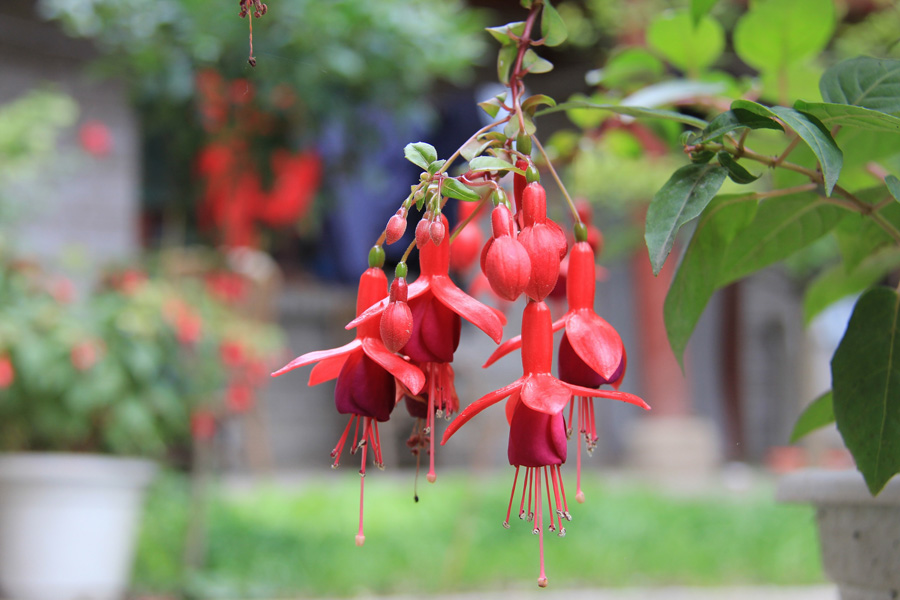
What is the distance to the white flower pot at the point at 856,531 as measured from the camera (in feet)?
1.55

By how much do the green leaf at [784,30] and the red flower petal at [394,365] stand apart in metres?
0.37

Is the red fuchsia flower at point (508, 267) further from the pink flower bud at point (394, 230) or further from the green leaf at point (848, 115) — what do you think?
the green leaf at point (848, 115)

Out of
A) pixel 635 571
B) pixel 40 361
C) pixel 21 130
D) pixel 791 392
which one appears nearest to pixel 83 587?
pixel 40 361

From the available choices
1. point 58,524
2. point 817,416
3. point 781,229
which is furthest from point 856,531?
point 58,524

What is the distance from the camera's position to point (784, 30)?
1.78 feet

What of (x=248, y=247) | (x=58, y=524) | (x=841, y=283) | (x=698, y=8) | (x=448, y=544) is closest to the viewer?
(x=698, y=8)

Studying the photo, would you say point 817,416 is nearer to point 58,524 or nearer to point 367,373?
point 367,373

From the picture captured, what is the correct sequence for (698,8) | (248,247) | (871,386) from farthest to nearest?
(248,247) → (698,8) → (871,386)

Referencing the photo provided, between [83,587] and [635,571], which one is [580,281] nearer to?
[83,587]

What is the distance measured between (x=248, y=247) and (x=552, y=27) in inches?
103

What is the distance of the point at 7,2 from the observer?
2533 millimetres

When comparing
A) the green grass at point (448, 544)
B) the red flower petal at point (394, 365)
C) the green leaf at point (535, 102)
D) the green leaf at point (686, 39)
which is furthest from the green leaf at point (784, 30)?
the green grass at point (448, 544)

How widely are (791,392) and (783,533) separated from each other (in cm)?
248

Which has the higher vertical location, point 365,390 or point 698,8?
point 698,8
